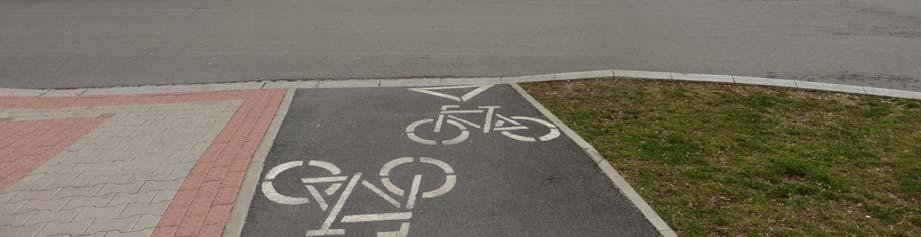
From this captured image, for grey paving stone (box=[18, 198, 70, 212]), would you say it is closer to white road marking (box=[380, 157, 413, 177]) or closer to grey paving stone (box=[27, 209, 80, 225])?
grey paving stone (box=[27, 209, 80, 225])

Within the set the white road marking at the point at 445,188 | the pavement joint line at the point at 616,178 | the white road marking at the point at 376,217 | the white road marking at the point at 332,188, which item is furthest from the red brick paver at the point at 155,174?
the pavement joint line at the point at 616,178

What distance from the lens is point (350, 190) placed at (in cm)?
499

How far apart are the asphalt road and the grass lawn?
141 centimetres

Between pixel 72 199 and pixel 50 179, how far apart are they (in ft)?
2.08

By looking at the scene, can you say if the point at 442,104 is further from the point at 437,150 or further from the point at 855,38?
the point at 855,38

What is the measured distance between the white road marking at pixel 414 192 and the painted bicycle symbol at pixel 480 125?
2.81 ft

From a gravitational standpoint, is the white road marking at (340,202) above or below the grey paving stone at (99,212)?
below

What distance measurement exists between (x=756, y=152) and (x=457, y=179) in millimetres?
2841

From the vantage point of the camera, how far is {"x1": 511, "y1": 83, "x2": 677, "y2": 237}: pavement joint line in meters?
4.44

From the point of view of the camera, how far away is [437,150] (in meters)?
5.86

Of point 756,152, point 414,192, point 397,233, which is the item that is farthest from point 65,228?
point 756,152

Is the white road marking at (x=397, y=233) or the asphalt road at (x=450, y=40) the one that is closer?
the white road marking at (x=397, y=233)

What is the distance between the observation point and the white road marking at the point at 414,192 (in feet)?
15.6

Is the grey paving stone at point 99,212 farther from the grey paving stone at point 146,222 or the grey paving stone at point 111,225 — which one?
the grey paving stone at point 146,222
